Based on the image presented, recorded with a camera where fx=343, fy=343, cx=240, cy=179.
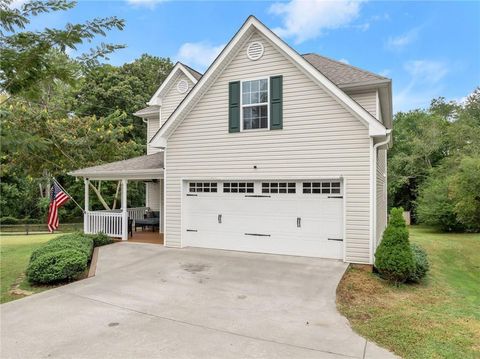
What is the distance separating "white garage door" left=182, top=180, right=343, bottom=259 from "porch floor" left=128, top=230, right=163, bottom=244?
6.86 ft

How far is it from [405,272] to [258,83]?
21.8 ft

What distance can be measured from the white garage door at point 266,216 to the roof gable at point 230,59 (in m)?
1.87

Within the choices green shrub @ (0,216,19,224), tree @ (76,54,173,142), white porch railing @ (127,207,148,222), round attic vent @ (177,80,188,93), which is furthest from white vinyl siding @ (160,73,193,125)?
green shrub @ (0,216,19,224)

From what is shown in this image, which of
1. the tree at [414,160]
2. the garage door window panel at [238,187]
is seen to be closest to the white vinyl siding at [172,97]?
the garage door window panel at [238,187]

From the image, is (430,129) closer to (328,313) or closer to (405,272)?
(405,272)

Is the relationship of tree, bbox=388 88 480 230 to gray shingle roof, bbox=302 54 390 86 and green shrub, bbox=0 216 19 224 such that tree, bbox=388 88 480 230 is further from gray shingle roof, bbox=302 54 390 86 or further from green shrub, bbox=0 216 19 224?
green shrub, bbox=0 216 19 224

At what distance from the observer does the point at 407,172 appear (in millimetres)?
30469

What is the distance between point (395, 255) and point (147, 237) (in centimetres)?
969

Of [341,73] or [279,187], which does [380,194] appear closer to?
[341,73]

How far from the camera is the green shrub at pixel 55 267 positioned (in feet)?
25.2

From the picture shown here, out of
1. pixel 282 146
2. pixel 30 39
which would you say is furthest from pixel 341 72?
pixel 30 39

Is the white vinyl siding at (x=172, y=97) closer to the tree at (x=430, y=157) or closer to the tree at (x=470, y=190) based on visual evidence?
the tree at (x=470, y=190)

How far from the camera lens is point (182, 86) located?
1522cm

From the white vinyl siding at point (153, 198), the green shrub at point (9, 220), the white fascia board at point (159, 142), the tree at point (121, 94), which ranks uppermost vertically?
the tree at point (121, 94)
